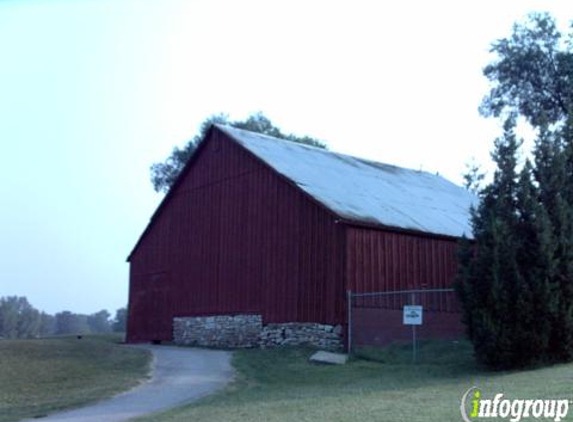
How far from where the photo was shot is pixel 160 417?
13.5 metres

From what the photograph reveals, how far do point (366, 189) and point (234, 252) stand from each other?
19.4 ft

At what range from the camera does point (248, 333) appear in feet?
94.3

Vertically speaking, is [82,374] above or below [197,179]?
below

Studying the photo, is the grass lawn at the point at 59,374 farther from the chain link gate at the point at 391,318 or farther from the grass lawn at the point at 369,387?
the chain link gate at the point at 391,318

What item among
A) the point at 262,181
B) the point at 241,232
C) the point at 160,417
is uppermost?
the point at 262,181

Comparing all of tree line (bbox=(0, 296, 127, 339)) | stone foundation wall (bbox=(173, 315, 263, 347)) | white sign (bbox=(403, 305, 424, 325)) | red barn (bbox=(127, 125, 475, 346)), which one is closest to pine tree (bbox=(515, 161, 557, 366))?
white sign (bbox=(403, 305, 424, 325))

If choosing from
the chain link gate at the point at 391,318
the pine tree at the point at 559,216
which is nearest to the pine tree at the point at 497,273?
the pine tree at the point at 559,216

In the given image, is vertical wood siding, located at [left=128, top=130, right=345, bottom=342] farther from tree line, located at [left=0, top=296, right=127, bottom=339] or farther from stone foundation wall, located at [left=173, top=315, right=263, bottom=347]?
tree line, located at [left=0, top=296, right=127, bottom=339]

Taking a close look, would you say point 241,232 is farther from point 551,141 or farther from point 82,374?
point 551,141

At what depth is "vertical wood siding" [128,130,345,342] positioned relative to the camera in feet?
86.7

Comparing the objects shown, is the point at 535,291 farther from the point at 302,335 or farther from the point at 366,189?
the point at 366,189

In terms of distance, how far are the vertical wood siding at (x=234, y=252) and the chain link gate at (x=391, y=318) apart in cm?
69

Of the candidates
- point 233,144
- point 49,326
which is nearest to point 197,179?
point 233,144

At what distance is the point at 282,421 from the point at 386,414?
1620mm
